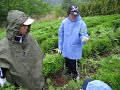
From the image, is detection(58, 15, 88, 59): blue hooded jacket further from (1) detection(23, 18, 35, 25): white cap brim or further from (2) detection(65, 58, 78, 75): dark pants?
(1) detection(23, 18, 35, 25): white cap brim

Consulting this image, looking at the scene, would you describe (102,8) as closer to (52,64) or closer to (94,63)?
(94,63)

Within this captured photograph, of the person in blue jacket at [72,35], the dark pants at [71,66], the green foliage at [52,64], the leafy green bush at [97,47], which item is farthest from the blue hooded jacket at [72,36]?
the leafy green bush at [97,47]

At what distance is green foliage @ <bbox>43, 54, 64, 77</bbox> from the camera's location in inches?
302

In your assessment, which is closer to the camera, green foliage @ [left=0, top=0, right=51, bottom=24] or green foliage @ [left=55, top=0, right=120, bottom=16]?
green foliage @ [left=55, top=0, right=120, bottom=16]

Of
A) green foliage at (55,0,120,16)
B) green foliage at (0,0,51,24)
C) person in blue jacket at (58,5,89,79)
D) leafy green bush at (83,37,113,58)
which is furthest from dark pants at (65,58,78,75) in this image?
green foliage at (0,0,51,24)

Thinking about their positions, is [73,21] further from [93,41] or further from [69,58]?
[93,41]

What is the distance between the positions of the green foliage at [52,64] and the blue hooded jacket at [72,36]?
554 millimetres

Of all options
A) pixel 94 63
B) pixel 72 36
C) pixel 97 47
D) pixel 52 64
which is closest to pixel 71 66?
pixel 52 64

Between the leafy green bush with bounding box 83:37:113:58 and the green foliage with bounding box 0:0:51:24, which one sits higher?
the leafy green bush with bounding box 83:37:113:58

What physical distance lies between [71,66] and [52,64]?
47 cm

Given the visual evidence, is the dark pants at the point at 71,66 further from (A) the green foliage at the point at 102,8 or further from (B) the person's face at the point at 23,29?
(A) the green foliage at the point at 102,8

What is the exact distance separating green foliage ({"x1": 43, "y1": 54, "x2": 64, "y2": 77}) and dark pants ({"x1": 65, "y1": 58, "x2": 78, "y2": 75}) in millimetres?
226

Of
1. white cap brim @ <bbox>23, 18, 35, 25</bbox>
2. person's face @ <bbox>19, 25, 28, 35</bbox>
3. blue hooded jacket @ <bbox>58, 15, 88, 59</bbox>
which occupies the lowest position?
blue hooded jacket @ <bbox>58, 15, 88, 59</bbox>

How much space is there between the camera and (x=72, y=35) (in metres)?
7.07
